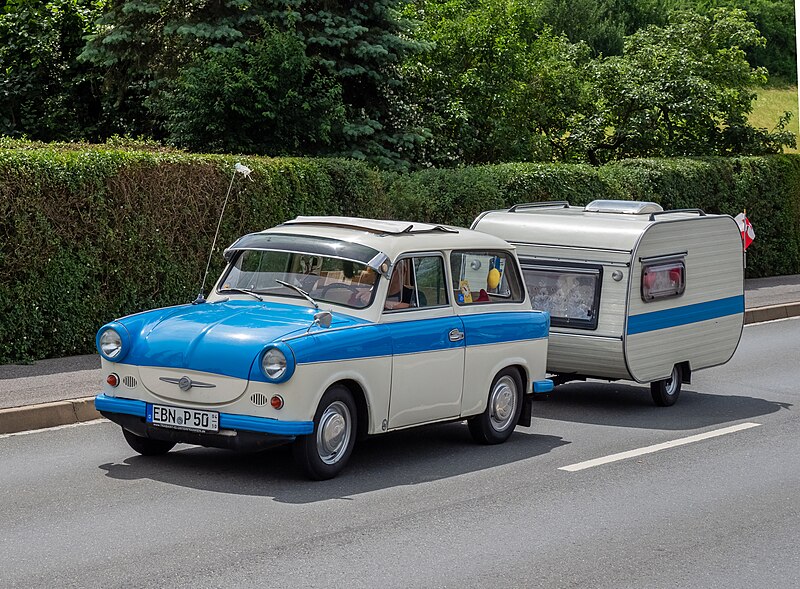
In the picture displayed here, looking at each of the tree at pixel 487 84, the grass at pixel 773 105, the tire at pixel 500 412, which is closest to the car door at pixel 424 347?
the tire at pixel 500 412

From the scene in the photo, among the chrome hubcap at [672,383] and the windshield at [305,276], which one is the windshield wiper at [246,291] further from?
the chrome hubcap at [672,383]

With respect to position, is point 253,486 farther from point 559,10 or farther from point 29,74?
point 559,10

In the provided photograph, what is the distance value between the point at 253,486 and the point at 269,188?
8.37 meters

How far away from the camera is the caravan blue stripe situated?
11956 mm

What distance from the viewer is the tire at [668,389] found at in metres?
12.4

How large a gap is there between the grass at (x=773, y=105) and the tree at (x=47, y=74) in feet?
127

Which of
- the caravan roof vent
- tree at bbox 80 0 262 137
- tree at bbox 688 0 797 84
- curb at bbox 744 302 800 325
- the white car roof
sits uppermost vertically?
tree at bbox 688 0 797 84

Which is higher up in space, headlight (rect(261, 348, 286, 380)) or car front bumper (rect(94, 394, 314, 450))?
headlight (rect(261, 348, 286, 380))

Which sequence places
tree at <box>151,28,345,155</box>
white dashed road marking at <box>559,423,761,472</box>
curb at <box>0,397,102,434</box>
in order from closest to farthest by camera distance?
white dashed road marking at <box>559,423,761,472</box>, curb at <box>0,397,102,434</box>, tree at <box>151,28,345,155</box>

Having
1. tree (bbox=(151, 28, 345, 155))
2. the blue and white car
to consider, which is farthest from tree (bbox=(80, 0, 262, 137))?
the blue and white car

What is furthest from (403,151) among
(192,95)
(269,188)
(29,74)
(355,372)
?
(355,372)

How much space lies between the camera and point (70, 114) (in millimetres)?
23750

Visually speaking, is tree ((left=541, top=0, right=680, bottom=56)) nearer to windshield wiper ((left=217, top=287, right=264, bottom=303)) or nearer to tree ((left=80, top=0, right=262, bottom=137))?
tree ((left=80, top=0, right=262, bottom=137))

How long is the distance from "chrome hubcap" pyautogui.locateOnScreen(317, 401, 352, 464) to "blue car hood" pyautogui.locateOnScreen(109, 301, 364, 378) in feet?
1.93
